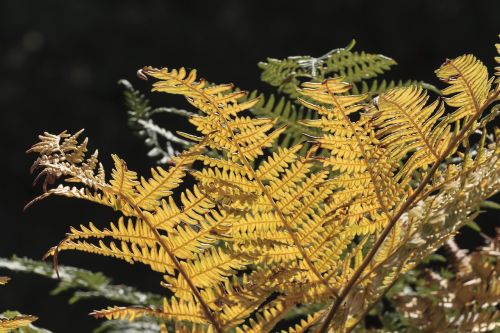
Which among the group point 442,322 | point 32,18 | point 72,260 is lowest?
point 442,322

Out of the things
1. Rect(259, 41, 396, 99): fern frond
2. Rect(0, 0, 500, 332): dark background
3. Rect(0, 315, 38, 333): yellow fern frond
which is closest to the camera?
Rect(0, 315, 38, 333): yellow fern frond

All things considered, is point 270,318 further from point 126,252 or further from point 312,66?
point 312,66

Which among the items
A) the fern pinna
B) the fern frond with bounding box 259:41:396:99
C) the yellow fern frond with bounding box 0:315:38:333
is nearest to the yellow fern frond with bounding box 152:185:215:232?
the fern pinna

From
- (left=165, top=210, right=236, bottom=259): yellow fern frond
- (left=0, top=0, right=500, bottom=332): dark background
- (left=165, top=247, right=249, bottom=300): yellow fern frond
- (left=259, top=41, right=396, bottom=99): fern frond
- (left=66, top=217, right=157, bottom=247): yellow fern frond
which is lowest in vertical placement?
(left=165, top=247, right=249, bottom=300): yellow fern frond

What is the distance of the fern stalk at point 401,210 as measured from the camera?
593 millimetres

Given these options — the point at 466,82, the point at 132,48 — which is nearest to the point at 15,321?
the point at 466,82

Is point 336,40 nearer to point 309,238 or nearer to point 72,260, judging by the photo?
point 72,260

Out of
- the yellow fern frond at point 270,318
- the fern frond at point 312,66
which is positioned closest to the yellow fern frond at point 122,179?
the yellow fern frond at point 270,318

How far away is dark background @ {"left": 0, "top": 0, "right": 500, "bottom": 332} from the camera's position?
6.07 meters

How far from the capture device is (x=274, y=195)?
62cm

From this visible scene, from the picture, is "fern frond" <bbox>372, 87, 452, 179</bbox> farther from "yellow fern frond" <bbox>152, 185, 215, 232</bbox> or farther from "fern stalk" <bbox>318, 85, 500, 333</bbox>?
"yellow fern frond" <bbox>152, 185, 215, 232</bbox>

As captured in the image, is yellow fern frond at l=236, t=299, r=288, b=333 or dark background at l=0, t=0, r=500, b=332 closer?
yellow fern frond at l=236, t=299, r=288, b=333

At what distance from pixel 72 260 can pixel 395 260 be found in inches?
194

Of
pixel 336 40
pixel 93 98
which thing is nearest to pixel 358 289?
pixel 336 40
